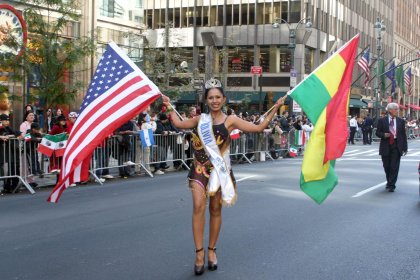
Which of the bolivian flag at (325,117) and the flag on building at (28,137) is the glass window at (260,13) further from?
the bolivian flag at (325,117)

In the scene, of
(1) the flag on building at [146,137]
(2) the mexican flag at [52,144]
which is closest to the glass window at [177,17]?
(1) the flag on building at [146,137]

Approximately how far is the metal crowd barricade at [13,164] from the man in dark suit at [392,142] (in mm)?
7226

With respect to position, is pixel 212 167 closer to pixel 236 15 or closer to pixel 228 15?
pixel 236 15

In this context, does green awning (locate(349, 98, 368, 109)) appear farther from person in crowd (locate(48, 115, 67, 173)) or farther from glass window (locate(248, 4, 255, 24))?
person in crowd (locate(48, 115, 67, 173))

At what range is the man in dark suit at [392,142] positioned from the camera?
39.5ft

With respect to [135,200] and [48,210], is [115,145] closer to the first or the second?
[135,200]

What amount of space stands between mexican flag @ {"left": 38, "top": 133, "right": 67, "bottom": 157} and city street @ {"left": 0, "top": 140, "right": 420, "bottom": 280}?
36.1 inches

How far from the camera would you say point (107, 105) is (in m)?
6.81

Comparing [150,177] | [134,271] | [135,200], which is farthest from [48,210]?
[150,177]

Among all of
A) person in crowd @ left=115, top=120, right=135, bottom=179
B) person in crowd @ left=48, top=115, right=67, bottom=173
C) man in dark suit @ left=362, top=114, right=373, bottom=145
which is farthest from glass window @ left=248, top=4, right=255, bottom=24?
person in crowd @ left=48, top=115, right=67, bottom=173

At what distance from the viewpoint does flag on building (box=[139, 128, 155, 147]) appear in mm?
15102

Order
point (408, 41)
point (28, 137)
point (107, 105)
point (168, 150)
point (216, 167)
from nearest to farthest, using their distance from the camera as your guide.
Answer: point (216, 167) → point (107, 105) → point (28, 137) → point (168, 150) → point (408, 41)

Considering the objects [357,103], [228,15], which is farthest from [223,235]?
[357,103]

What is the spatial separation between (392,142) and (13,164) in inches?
305
